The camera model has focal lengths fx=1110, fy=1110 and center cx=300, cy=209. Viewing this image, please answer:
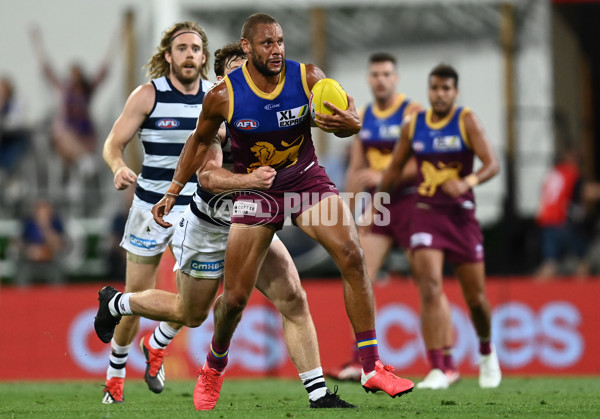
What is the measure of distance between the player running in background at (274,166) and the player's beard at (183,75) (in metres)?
1.28

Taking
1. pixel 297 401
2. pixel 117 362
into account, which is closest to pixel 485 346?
pixel 297 401

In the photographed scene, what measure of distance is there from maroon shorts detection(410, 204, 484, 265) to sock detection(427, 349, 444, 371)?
32.2 inches

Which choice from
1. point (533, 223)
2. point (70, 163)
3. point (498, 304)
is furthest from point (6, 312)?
point (533, 223)

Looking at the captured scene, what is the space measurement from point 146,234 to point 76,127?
30.8ft

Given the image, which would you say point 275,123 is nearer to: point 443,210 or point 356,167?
point 443,210

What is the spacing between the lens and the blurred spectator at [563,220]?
560 inches

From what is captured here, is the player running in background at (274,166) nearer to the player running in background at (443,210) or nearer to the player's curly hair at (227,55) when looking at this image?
the player's curly hair at (227,55)

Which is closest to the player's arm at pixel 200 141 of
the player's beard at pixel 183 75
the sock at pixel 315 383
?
the player's beard at pixel 183 75

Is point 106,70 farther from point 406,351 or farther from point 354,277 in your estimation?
point 354,277

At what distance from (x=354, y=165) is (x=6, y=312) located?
5054 millimetres

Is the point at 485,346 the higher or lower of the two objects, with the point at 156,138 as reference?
lower

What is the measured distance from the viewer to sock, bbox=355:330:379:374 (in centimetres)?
704

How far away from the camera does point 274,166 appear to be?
23.9 ft

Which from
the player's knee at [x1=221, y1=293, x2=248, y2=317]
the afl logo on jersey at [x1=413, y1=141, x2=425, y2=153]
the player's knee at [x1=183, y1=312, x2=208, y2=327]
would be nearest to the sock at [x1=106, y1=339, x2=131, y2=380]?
the player's knee at [x1=183, y1=312, x2=208, y2=327]
